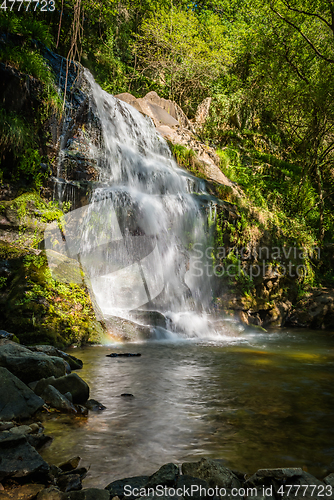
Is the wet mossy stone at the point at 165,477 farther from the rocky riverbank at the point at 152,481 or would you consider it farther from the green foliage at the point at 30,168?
the green foliage at the point at 30,168

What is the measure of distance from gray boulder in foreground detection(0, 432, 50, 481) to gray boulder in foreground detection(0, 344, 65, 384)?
139 cm

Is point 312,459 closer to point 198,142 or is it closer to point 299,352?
point 299,352

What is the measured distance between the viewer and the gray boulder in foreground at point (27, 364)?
3.55m

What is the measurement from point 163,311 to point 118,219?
9.01 feet

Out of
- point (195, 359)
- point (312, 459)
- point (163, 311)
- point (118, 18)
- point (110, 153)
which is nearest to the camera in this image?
point (312, 459)

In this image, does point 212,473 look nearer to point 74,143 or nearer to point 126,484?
point 126,484

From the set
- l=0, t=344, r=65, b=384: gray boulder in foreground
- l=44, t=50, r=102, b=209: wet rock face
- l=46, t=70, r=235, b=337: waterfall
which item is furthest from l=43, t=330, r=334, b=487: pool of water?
l=44, t=50, r=102, b=209: wet rock face

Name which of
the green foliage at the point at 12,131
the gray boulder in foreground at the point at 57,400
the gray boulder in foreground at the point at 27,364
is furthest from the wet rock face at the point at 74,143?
the gray boulder in foreground at the point at 57,400

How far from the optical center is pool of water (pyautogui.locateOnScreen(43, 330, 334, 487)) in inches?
98.6

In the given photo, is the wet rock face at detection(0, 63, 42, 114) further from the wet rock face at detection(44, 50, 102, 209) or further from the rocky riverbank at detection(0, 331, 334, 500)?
the rocky riverbank at detection(0, 331, 334, 500)

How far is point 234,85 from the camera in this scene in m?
19.0

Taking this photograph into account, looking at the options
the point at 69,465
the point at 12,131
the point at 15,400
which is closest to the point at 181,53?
the point at 12,131

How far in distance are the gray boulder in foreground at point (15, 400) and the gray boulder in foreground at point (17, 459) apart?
0.65 metres

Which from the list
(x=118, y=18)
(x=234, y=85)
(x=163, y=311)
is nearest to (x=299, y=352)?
(x=163, y=311)
